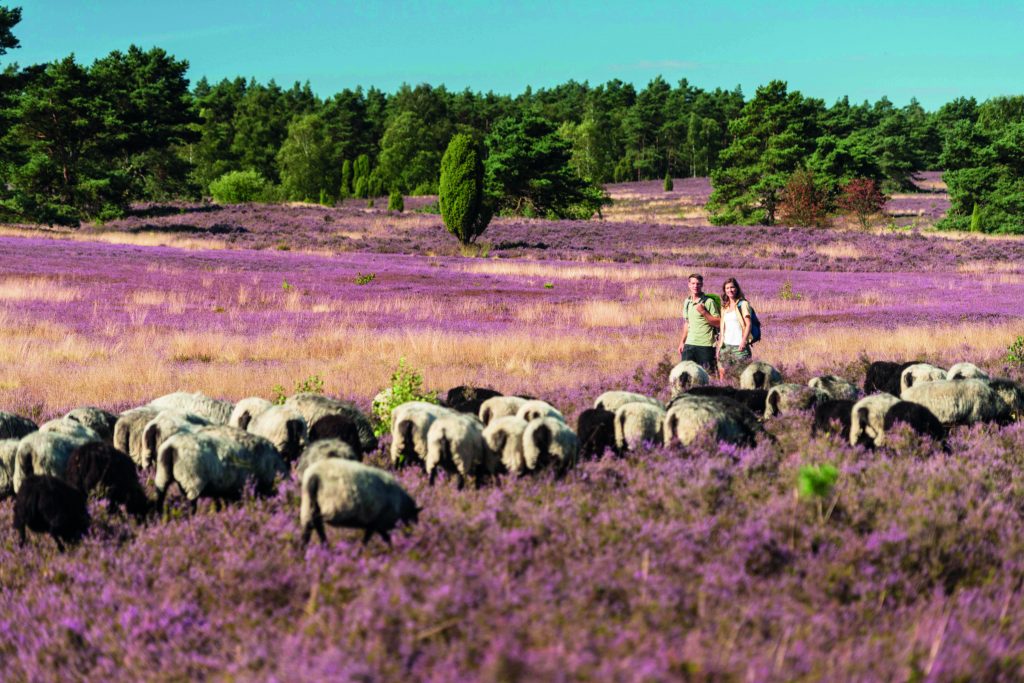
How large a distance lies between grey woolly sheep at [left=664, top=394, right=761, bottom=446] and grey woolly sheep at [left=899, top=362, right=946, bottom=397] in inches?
141

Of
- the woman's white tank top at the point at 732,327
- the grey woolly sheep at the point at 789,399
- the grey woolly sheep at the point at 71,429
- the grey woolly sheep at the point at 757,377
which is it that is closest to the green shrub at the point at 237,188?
the woman's white tank top at the point at 732,327

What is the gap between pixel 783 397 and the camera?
912 cm

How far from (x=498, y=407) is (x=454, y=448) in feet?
6.27

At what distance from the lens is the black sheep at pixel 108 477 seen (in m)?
6.02

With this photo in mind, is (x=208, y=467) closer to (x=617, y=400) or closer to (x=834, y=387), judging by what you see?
(x=617, y=400)

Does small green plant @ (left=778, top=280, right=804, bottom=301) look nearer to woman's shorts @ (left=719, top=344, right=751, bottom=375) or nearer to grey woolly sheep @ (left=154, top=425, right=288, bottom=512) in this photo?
woman's shorts @ (left=719, top=344, right=751, bottom=375)

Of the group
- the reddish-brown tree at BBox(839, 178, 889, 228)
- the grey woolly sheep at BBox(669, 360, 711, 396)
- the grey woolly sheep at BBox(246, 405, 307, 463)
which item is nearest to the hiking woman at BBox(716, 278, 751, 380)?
the grey woolly sheep at BBox(669, 360, 711, 396)

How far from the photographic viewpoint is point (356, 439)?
7.24 m

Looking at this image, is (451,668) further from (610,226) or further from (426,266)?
(610,226)

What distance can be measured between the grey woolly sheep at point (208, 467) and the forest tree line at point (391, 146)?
49607mm

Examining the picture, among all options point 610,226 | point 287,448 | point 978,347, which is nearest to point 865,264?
point 610,226

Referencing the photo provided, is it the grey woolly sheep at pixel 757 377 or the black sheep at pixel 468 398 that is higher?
the grey woolly sheep at pixel 757 377

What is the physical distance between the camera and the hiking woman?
40.4 feet

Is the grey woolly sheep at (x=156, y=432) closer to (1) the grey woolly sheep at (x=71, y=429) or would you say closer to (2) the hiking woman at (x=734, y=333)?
(1) the grey woolly sheep at (x=71, y=429)
